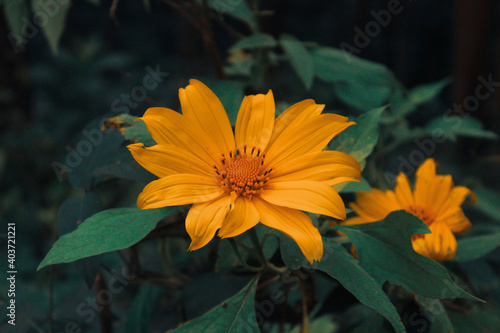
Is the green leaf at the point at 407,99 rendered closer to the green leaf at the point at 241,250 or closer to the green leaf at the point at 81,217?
the green leaf at the point at 241,250

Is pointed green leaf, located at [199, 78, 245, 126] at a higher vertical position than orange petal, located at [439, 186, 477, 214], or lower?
higher

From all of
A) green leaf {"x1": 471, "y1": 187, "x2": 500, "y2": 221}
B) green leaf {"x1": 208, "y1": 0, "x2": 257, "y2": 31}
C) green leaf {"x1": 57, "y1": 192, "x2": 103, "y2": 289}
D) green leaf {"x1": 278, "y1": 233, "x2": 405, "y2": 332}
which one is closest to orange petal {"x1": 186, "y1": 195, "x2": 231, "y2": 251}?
green leaf {"x1": 278, "y1": 233, "x2": 405, "y2": 332}

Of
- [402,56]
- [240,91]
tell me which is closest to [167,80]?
[402,56]

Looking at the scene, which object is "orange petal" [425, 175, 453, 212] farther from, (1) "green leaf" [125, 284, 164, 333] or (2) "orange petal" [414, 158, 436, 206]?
(1) "green leaf" [125, 284, 164, 333]

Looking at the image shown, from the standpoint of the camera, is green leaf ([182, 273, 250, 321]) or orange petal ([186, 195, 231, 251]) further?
green leaf ([182, 273, 250, 321])

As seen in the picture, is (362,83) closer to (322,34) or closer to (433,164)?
(433,164)

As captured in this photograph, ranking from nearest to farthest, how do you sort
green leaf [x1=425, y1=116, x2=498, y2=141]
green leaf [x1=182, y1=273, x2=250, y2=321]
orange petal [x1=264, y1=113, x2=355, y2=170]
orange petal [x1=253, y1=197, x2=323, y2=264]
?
orange petal [x1=253, y1=197, x2=323, y2=264]
orange petal [x1=264, y1=113, x2=355, y2=170]
green leaf [x1=182, y1=273, x2=250, y2=321]
green leaf [x1=425, y1=116, x2=498, y2=141]

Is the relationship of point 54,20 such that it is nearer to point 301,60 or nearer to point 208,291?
point 301,60
